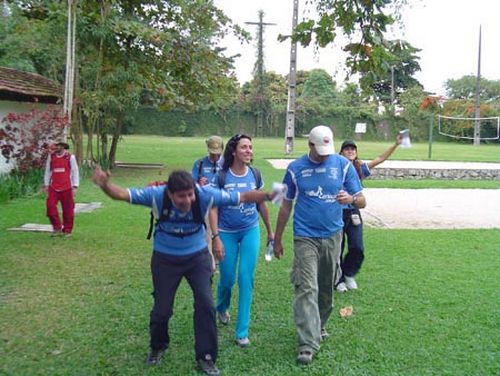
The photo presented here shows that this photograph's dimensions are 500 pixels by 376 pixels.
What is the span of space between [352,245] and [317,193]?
6.19ft

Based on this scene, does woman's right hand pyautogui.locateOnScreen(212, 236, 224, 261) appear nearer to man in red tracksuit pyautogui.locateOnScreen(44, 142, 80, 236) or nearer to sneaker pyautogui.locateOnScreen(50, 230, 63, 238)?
man in red tracksuit pyautogui.locateOnScreen(44, 142, 80, 236)

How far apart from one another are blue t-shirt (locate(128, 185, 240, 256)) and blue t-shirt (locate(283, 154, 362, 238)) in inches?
26.6

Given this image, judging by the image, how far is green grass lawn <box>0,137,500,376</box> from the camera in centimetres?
445

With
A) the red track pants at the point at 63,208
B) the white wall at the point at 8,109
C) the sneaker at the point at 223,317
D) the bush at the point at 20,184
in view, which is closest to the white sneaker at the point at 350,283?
the sneaker at the point at 223,317

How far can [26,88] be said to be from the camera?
56.0ft

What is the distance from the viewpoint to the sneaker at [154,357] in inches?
172

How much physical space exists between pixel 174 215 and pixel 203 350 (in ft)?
3.29

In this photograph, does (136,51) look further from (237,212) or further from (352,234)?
(237,212)

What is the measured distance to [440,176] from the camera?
2047cm

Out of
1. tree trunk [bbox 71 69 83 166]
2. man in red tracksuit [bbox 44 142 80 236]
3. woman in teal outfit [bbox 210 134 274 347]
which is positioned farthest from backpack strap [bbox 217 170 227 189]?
tree trunk [bbox 71 69 83 166]

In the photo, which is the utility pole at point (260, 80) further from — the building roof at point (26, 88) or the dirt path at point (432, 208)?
the dirt path at point (432, 208)

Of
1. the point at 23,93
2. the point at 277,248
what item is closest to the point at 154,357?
the point at 277,248

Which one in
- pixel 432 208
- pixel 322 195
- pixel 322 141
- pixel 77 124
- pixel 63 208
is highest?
pixel 77 124

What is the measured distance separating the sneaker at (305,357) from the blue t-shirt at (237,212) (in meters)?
1.10
